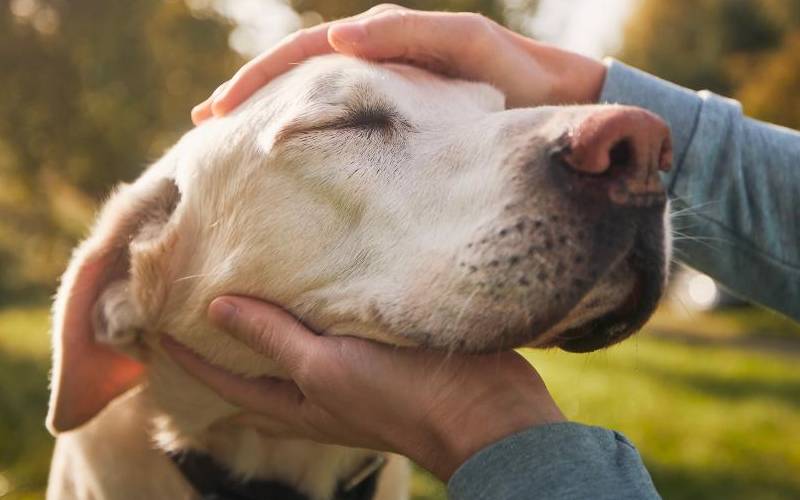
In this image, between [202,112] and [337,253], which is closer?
[337,253]

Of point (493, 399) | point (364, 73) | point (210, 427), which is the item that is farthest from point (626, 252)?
point (210, 427)

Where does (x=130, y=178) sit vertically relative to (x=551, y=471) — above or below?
below

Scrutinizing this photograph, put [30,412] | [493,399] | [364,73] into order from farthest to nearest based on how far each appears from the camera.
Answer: [30,412], [364,73], [493,399]

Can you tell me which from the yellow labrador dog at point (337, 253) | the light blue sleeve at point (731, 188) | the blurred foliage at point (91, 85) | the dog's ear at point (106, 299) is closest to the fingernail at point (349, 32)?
the yellow labrador dog at point (337, 253)

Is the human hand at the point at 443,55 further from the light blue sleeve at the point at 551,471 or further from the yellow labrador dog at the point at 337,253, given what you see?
the light blue sleeve at the point at 551,471

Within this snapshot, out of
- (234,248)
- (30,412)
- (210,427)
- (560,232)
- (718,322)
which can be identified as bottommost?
(718,322)

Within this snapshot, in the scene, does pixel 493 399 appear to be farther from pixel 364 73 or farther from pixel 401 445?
pixel 364 73

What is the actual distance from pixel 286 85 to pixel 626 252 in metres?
1.12

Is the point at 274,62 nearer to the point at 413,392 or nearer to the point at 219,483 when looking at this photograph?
the point at 413,392

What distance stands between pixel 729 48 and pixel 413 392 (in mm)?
25984

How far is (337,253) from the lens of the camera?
2152 mm

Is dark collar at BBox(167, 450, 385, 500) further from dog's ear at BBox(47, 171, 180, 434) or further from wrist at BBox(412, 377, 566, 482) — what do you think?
wrist at BBox(412, 377, 566, 482)

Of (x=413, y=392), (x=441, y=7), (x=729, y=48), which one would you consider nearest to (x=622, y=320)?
(x=413, y=392)

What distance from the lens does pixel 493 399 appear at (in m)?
1.96
